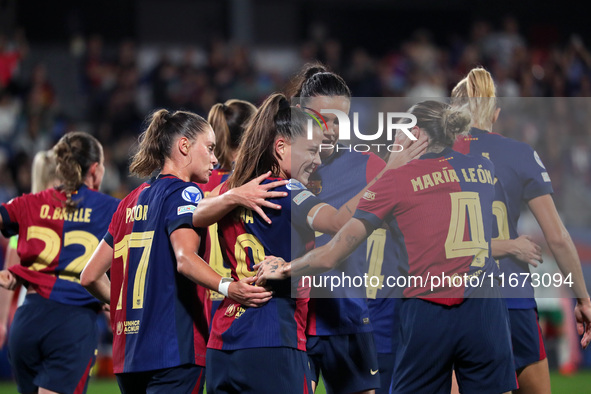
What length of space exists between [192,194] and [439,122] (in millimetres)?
1468

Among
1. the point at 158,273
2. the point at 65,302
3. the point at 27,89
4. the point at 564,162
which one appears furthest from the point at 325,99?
the point at 27,89

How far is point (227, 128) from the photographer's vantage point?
525cm

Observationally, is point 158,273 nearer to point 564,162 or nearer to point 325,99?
point 325,99

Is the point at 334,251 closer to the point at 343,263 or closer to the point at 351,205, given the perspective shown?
the point at 351,205

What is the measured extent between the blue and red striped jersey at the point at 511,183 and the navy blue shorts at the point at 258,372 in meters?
1.84


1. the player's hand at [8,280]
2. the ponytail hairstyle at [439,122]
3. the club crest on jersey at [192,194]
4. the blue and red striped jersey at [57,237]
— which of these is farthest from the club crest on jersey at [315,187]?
the player's hand at [8,280]

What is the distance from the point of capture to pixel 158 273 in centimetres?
394

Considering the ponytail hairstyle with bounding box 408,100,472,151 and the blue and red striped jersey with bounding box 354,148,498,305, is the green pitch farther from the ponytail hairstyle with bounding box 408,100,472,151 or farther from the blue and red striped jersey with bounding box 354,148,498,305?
the ponytail hairstyle with bounding box 408,100,472,151

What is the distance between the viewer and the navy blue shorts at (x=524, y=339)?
185 inches

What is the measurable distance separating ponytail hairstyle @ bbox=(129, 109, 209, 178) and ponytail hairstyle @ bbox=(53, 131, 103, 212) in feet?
4.30

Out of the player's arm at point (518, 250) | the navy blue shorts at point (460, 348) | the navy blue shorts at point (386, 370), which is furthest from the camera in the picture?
the navy blue shorts at point (386, 370)

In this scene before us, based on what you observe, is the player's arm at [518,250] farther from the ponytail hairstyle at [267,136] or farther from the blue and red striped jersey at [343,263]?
the ponytail hairstyle at [267,136]

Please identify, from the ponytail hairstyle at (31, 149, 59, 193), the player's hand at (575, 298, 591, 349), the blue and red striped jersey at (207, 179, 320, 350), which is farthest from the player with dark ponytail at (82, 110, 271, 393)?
the player's hand at (575, 298, 591, 349)

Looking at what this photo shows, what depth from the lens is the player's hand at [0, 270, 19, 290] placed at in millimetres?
5423
